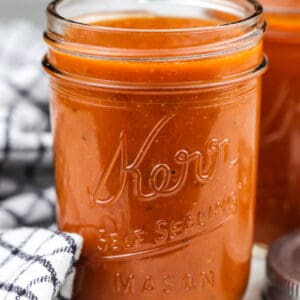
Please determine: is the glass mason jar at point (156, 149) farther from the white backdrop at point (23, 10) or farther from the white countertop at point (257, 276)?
the white backdrop at point (23, 10)

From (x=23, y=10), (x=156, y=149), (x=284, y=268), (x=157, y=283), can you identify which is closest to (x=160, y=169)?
(x=156, y=149)

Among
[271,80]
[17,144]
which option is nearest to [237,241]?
[271,80]

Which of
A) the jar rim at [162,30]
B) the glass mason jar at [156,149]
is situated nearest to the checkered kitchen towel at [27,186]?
the glass mason jar at [156,149]

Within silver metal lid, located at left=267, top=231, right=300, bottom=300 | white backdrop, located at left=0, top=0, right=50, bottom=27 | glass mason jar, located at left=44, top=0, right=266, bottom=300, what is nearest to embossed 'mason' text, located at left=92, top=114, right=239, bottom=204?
glass mason jar, located at left=44, top=0, right=266, bottom=300

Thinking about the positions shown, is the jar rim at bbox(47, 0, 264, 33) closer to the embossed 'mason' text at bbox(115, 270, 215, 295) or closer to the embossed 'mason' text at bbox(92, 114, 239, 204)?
the embossed 'mason' text at bbox(92, 114, 239, 204)

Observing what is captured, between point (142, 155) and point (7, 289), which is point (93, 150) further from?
point (7, 289)
